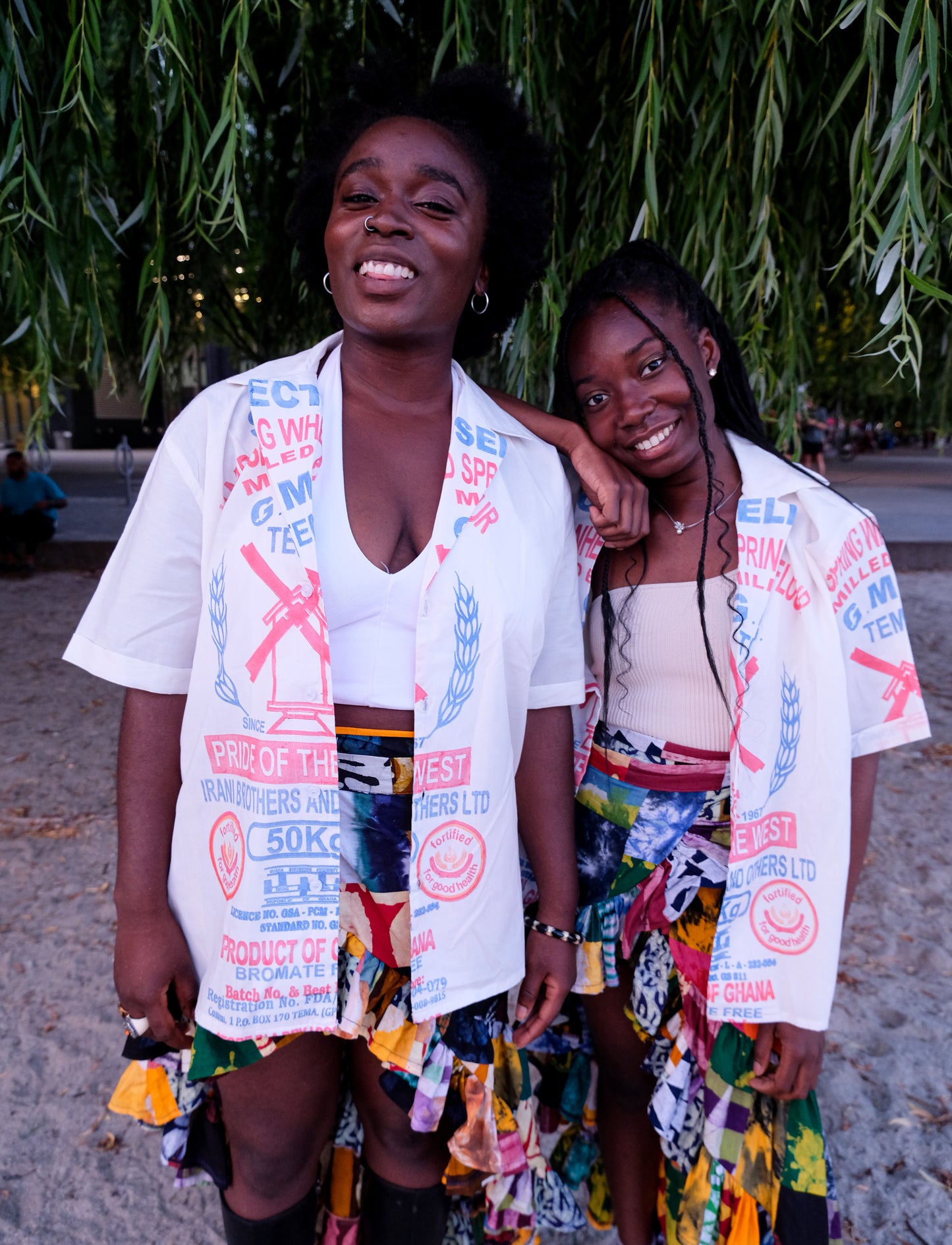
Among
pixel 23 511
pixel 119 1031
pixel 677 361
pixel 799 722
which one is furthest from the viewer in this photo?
pixel 23 511

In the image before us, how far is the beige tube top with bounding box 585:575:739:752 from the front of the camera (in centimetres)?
157

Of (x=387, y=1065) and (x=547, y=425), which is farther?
(x=547, y=425)

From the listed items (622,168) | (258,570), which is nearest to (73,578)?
(622,168)

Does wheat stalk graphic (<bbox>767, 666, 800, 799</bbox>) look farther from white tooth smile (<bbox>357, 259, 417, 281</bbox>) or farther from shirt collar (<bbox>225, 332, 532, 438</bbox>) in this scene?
white tooth smile (<bbox>357, 259, 417, 281</bbox>)

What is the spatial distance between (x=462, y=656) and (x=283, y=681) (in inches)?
10.7

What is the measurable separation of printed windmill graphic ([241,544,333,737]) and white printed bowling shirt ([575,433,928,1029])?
0.69 metres

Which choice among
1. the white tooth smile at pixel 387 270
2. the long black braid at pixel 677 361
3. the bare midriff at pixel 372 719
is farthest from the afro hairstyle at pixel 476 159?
the bare midriff at pixel 372 719

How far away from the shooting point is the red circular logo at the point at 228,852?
1.34 m

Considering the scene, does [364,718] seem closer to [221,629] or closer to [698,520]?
[221,629]

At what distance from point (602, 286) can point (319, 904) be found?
120cm

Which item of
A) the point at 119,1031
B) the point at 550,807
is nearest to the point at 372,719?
the point at 550,807

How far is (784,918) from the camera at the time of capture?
1535 mm

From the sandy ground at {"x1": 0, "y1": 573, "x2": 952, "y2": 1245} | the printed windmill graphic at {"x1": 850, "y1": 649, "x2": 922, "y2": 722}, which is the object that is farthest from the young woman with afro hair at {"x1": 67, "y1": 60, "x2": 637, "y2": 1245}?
the sandy ground at {"x1": 0, "y1": 573, "x2": 952, "y2": 1245}

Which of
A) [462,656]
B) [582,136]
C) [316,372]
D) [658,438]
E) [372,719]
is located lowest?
[372,719]
